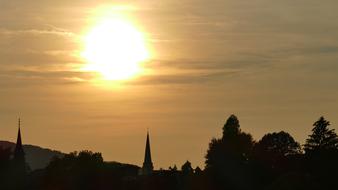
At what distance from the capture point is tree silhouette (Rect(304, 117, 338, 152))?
160m

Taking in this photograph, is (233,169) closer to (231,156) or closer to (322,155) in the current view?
(231,156)

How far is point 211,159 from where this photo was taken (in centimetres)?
17300

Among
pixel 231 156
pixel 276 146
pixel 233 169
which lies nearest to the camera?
pixel 233 169

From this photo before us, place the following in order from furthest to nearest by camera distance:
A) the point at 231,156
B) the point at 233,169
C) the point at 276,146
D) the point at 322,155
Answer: the point at 276,146, the point at 231,156, the point at 233,169, the point at 322,155

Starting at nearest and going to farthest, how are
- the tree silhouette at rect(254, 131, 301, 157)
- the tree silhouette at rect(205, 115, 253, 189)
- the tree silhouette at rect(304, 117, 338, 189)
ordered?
the tree silhouette at rect(304, 117, 338, 189) → the tree silhouette at rect(205, 115, 253, 189) → the tree silhouette at rect(254, 131, 301, 157)

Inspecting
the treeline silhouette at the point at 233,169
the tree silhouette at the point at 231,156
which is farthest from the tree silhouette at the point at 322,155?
the tree silhouette at the point at 231,156

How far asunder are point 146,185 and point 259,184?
31.4m

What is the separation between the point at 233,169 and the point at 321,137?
13107 millimetres

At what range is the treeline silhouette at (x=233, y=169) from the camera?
14775 centimetres

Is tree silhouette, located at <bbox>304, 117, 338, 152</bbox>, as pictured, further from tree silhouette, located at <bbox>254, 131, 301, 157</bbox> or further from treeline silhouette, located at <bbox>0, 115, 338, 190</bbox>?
tree silhouette, located at <bbox>254, 131, 301, 157</bbox>

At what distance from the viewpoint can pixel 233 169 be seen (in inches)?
6481

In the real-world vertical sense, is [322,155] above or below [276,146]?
below

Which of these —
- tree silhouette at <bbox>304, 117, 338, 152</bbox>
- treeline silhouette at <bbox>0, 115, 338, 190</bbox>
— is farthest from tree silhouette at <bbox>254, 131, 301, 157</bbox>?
tree silhouette at <bbox>304, 117, 338, 152</bbox>

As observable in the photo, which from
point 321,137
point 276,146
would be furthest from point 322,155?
point 276,146
